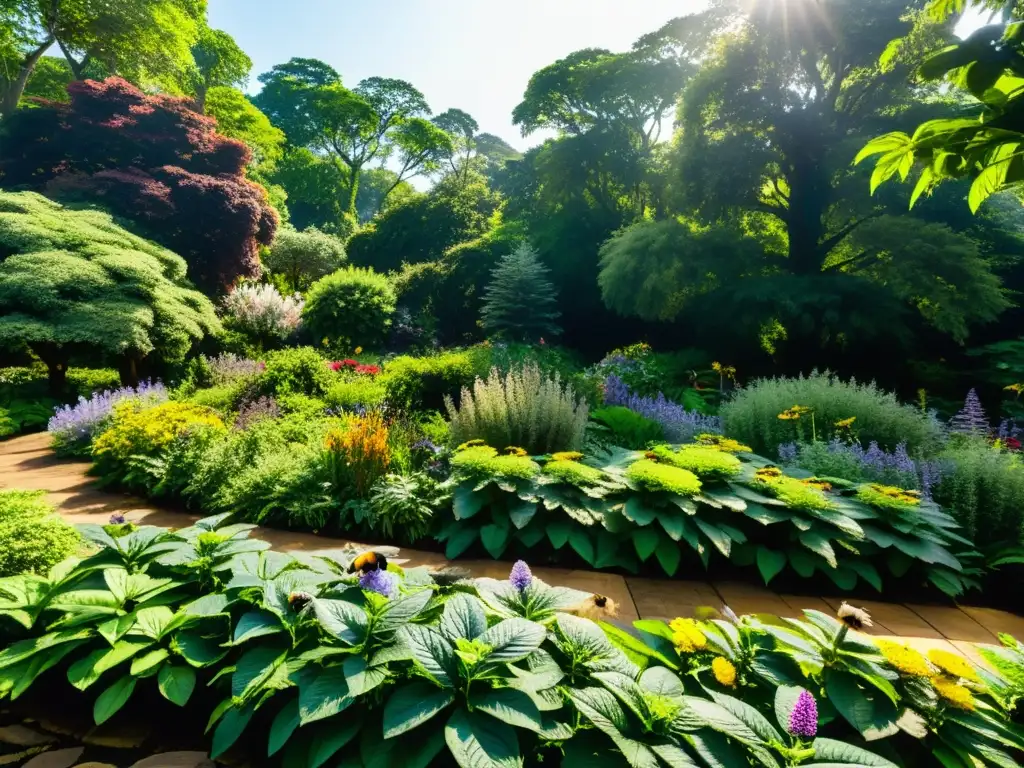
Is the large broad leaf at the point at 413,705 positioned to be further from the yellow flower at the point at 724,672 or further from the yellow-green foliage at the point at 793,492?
the yellow-green foliage at the point at 793,492

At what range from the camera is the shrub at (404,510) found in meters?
3.29

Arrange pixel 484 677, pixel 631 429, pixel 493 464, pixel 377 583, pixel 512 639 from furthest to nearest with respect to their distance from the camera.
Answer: pixel 631 429 < pixel 493 464 < pixel 377 583 < pixel 512 639 < pixel 484 677

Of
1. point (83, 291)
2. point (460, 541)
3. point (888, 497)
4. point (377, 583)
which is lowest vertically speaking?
point (460, 541)

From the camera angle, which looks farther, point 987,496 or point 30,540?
point 987,496

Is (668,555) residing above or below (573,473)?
below

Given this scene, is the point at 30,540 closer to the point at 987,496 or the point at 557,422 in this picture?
the point at 557,422

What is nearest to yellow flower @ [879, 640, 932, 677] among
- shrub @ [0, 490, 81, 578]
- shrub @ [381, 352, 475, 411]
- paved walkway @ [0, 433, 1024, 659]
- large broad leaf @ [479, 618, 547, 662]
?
large broad leaf @ [479, 618, 547, 662]

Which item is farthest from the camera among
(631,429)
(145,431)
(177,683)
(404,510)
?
(631,429)

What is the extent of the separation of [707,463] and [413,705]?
2.27 m

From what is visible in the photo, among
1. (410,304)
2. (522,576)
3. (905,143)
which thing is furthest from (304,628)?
(410,304)

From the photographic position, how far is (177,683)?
1.45m

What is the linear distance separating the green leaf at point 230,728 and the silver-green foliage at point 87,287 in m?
7.03

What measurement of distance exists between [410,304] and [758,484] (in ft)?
36.5

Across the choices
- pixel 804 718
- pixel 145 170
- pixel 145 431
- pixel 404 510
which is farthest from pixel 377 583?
pixel 145 170
